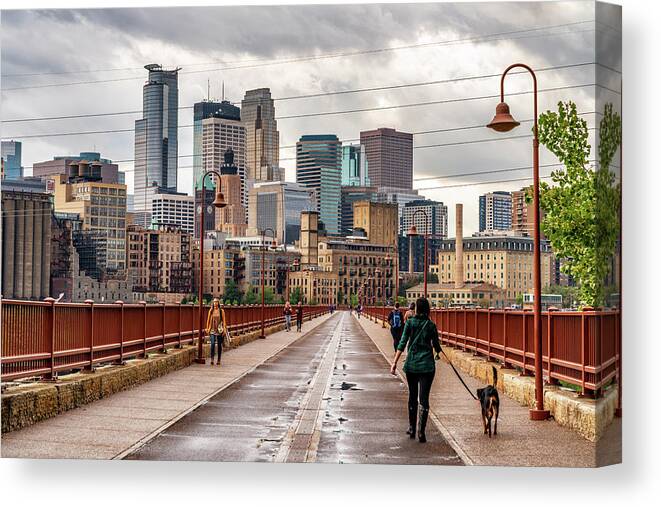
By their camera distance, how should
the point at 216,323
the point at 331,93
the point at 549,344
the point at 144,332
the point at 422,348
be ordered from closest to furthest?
the point at 422,348 → the point at 549,344 → the point at 331,93 → the point at 144,332 → the point at 216,323

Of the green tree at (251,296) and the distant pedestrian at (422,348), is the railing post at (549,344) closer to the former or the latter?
the distant pedestrian at (422,348)

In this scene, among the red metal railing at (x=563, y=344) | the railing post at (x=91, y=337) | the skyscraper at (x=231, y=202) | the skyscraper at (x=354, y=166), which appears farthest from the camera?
the skyscraper at (x=231, y=202)

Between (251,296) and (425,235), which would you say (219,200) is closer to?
(425,235)

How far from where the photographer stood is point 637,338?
582 inches

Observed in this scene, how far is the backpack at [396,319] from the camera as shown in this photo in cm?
2919

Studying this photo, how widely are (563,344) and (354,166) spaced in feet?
17.3

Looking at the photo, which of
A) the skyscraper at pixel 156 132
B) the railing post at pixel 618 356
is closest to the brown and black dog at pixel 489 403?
the railing post at pixel 618 356

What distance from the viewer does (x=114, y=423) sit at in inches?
646

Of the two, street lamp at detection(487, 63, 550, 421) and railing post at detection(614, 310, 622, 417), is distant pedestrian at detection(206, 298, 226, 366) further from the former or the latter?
railing post at detection(614, 310, 622, 417)

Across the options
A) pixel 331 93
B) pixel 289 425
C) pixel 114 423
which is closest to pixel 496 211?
pixel 331 93

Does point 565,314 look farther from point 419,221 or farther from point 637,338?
point 419,221

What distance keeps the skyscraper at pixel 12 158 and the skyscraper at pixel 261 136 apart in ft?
11.9

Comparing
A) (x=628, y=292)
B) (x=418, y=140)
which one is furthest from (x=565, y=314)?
(x=418, y=140)

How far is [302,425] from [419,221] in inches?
201
